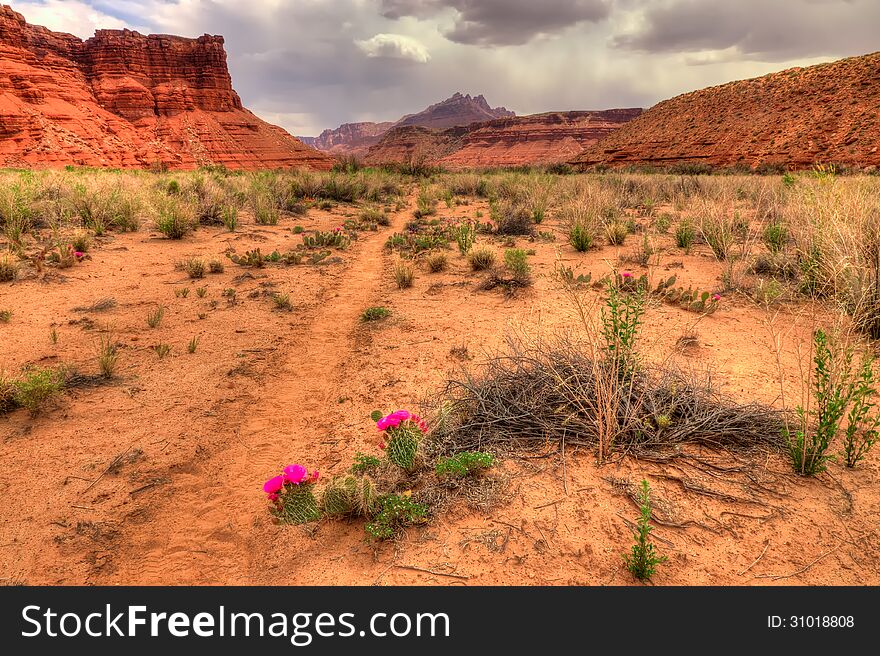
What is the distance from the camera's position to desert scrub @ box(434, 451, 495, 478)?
A: 253 centimetres

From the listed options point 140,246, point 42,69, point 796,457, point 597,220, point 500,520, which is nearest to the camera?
point 500,520

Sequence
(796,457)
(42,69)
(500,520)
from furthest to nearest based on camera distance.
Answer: (42,69) → (796,457) → (500,520)

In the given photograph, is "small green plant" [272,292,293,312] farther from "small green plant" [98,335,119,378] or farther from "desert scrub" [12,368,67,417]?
"desert scrub" [12,368,67,417]

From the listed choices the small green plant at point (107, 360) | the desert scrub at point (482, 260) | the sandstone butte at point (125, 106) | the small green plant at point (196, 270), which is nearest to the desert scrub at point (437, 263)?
the desert scrub at point (482, 260)

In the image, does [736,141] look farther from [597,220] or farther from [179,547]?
[179,547]

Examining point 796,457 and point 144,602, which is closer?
point 144,602

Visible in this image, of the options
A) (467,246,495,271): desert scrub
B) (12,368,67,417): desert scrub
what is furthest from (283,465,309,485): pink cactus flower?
(467,246,495,271): desert scrub

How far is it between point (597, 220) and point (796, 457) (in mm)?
7377

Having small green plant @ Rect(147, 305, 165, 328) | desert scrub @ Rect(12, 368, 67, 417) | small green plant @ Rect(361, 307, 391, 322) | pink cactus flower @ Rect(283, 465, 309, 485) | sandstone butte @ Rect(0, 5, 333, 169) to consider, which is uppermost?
sandstone butte @ Rect(0, 5, 333, 169)

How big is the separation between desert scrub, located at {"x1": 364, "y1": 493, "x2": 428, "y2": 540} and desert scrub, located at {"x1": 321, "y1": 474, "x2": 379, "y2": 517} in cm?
7

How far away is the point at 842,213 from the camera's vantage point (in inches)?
196

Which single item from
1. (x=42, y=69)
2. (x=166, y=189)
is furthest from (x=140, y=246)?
(x=42, y=69)

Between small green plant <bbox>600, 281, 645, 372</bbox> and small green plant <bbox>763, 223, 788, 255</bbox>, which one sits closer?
small green plant <bbox>600, 281, 645, 372</bbox>

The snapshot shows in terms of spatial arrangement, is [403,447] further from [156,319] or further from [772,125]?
[772,125]
